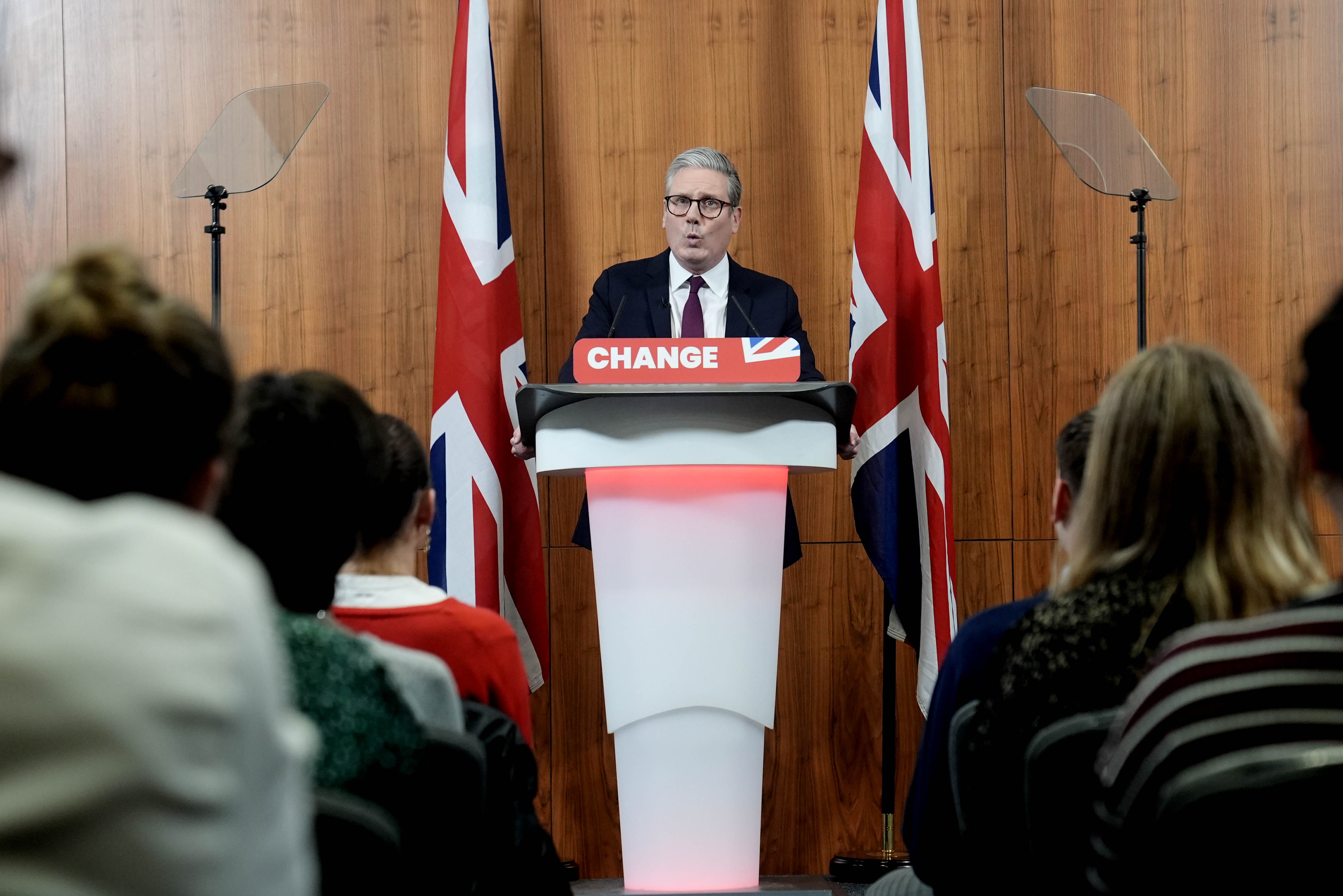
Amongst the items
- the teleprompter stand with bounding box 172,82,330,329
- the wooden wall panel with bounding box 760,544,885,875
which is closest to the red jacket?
the teleprompter stand with bounding box 172,82,330,329

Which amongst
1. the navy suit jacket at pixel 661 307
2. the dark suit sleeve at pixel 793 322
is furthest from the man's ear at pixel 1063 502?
the navy suit jacket at pixel 661 307

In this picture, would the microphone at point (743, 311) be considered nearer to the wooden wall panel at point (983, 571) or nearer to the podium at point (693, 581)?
the podium at point (693, 581)

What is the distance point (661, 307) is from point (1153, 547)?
2.43 m

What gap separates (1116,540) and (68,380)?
1.11 meters

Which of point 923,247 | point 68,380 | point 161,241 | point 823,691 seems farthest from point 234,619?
point 161,241

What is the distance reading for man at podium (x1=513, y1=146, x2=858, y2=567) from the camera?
3.68 m

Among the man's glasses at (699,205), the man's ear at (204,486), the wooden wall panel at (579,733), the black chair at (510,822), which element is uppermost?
the man's glasses at (699,205)

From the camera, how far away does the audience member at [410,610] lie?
1.65 metres

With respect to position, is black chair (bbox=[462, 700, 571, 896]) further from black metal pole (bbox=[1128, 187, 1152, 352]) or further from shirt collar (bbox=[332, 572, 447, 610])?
black metal pole (bbox=[1128, 187, 1152, 352])

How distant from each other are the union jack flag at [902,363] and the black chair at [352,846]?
274 cm

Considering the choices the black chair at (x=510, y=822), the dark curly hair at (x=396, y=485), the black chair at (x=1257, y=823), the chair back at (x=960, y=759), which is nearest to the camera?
the black chair at (x=1257, y=823)

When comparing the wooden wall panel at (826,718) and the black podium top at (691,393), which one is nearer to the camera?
the black podium top at (691,393)

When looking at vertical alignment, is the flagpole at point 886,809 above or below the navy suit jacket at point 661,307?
below

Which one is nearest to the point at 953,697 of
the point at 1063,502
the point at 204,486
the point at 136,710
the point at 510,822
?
the point at 1063,502
